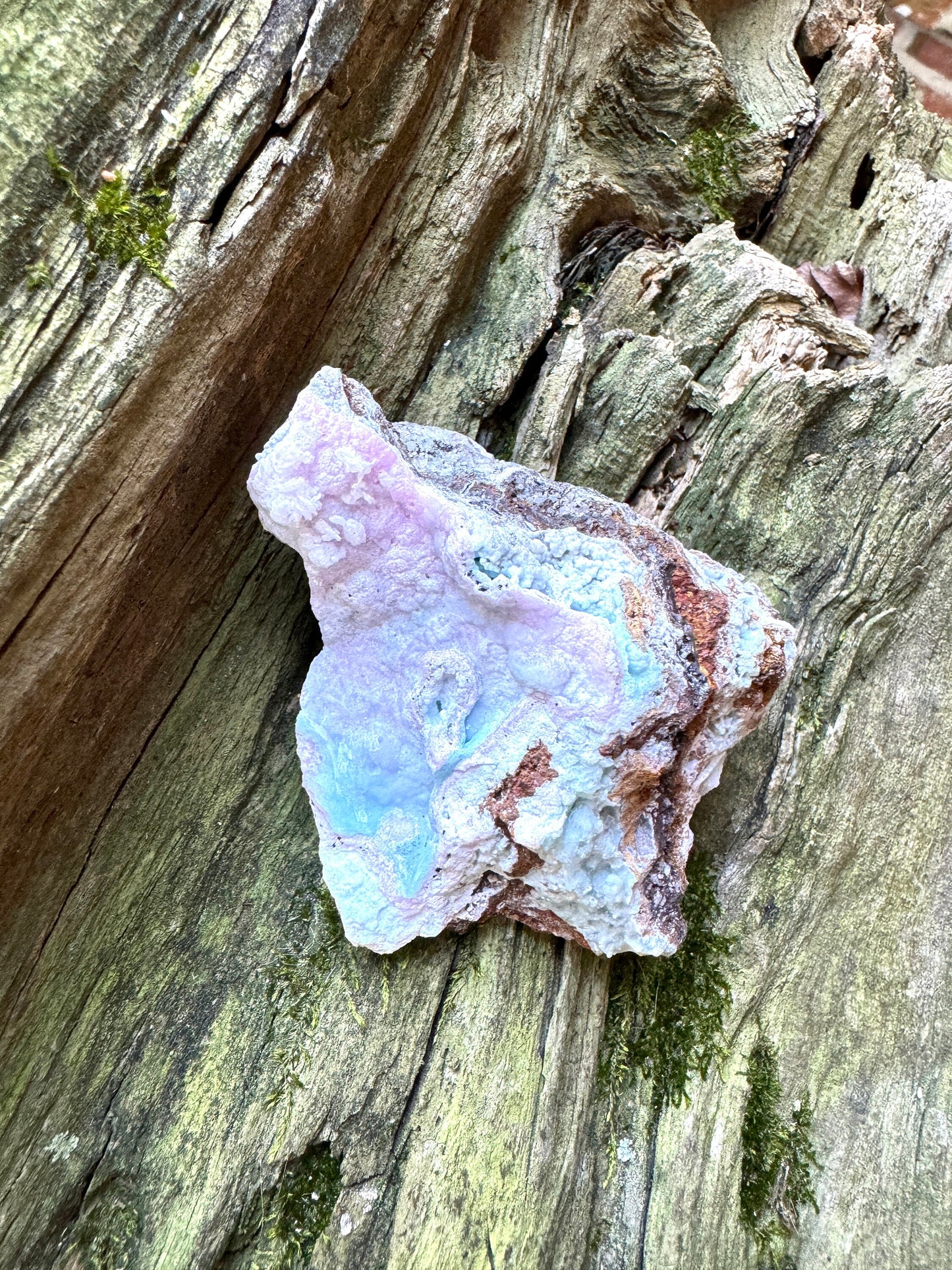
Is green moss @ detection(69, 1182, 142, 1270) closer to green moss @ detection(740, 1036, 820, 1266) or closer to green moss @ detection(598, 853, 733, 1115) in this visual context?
green moss @ detection(598, 853, 733, 1115)

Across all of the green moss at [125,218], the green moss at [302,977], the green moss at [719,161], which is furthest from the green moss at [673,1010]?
the green moss at [719,161]

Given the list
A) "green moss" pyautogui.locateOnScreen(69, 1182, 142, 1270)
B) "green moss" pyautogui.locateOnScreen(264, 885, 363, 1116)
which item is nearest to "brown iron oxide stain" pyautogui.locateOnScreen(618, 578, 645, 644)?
"green moss" pyautogui.locateOnScreen(264, 885, 363, 1116)

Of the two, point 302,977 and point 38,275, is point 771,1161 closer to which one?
point 302,977

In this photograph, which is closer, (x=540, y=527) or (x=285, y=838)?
(x=540, y=527)

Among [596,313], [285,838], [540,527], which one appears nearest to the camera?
[540,527]

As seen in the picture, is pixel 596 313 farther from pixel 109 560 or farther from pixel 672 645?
pixel 109 560

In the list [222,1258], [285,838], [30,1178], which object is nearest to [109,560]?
[285,838]
